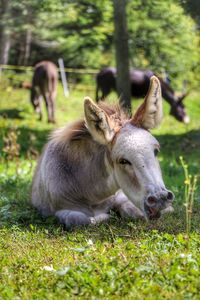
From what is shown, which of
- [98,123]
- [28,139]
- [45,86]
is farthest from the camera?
[45,86]

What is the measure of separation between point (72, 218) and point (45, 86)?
651 inches

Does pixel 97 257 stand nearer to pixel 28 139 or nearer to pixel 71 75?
pixel 28 139

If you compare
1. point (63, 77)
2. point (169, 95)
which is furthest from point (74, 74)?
point (169, 95)

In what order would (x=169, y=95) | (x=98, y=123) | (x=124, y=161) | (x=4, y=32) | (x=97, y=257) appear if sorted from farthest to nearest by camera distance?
(x=4, y=32) < (x=169, y=95) < (x=98, y=123) < (x=124, y=161) < (x=97, y=257)

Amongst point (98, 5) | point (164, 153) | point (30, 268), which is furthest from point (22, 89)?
point (30, 268)

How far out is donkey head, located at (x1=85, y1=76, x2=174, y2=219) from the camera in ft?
20.4

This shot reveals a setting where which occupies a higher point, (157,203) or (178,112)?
(157,203)

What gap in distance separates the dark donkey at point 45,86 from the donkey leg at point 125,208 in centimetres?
1527

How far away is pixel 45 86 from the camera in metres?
23.3

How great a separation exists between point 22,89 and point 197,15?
15.1m

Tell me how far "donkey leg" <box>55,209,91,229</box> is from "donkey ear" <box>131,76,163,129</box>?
1162mm

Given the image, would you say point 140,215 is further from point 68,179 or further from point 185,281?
point 185,281

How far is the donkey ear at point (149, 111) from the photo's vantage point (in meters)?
7.00

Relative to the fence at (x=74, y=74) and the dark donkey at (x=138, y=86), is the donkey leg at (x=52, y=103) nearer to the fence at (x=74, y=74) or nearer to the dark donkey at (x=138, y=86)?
the dark donkey at (x=138, y=86)
